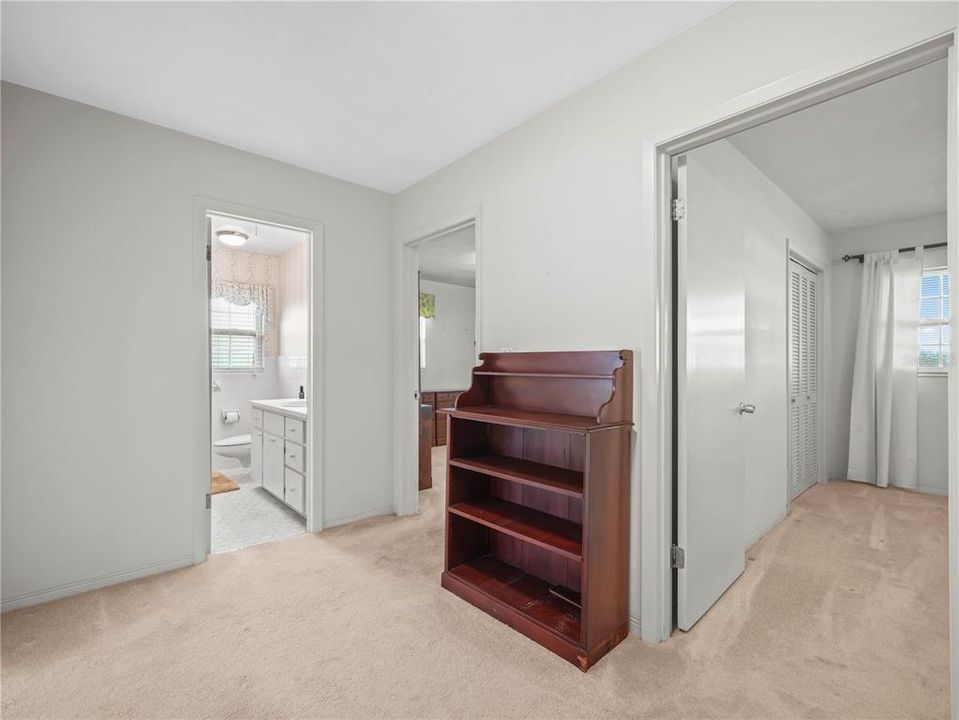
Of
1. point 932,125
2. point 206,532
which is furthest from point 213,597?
point 932,125

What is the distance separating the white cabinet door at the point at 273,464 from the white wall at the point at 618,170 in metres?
2.07

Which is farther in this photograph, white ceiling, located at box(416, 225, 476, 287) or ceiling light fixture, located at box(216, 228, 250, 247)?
white ceiling, located at box(416, 225, 476, 287)

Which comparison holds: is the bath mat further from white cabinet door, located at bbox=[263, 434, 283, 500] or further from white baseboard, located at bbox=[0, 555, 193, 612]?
white baseboard, located at bbox=[0, 555, 193, 612]

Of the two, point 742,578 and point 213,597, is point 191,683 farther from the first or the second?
point 742,578

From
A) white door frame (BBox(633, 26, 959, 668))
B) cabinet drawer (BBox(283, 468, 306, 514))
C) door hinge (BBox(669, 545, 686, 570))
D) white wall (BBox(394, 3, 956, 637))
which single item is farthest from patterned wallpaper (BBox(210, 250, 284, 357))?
door hinge (BBox(669, 545, 686, 570))

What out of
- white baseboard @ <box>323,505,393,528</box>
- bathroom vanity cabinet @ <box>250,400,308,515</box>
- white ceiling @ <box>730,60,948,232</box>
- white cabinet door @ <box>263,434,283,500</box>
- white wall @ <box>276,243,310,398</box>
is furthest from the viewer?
white wall @ <box>276,243,310,398</box>

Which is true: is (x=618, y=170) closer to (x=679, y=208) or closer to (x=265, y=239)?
(x=679, y=208)

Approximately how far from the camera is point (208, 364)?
106 inches

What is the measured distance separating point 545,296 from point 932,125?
7.66 feet

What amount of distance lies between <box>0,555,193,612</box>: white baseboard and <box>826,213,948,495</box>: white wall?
5380mm

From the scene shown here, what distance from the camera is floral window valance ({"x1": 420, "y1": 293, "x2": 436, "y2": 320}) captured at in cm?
662

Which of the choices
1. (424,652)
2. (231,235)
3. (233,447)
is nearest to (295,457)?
(233,447)

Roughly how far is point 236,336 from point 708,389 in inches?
197

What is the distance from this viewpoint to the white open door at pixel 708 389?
1919 mm
